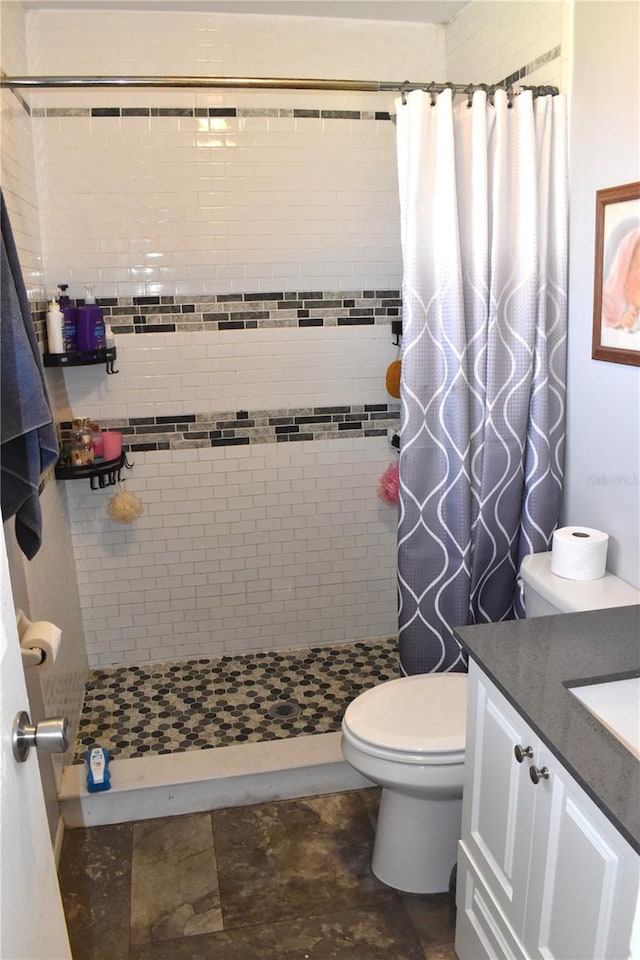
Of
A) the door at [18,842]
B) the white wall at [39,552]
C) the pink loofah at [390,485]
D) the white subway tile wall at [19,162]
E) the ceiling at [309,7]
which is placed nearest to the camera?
the door at [18,842]

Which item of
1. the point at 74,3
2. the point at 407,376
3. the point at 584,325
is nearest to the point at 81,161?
the point at 74,3

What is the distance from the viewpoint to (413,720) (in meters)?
2.06

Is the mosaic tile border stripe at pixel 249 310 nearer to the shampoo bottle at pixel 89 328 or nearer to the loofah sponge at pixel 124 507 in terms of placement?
the shampoo bottle at pixel 89 328

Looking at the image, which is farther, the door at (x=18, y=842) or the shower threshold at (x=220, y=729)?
the shower threshold at (x=220, y=729)

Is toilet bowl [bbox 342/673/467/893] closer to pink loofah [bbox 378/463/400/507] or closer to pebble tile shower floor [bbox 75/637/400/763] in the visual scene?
pebble tile shower floor [bbox 75/637/400/763]

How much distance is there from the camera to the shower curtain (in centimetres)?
230

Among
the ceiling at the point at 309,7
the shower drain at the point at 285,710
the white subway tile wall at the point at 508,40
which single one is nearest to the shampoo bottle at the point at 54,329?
the ceiling at the point at 309,7

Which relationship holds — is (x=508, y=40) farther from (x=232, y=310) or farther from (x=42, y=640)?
(x=42, y=640)

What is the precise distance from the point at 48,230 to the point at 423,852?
2.47 m

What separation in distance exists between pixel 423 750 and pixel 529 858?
18.9 inches

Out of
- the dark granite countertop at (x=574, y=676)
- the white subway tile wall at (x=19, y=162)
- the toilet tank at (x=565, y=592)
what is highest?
the white subway tile wall at (x=19, y=162)

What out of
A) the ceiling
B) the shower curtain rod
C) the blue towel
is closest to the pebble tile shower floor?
the blue towel

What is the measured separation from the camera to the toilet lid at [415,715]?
1.97 m

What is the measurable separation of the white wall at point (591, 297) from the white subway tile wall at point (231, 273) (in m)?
0.47
